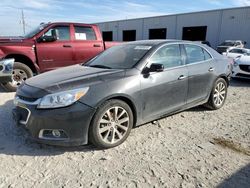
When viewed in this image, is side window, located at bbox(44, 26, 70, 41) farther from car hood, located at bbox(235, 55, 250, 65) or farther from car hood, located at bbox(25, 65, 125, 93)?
car hood, located at bbox(235, 55, 250, 65)

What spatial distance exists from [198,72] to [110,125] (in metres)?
2.17

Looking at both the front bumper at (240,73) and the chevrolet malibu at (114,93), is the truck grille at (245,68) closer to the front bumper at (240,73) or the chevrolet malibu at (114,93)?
the front bumper at (240,73)

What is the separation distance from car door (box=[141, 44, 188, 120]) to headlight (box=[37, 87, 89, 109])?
1.08m

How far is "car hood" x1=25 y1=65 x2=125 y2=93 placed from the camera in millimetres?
3358

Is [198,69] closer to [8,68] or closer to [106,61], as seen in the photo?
[106,61]

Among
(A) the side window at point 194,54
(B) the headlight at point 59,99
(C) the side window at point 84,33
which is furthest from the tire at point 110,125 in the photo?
(C) the side window at point 84,33

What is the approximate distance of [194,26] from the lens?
3200 cm

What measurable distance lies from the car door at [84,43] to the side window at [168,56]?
3.71 m

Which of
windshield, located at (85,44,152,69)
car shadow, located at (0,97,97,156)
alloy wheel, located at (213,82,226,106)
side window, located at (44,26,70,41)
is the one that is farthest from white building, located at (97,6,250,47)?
car shadow, located at (0,97,97,156)

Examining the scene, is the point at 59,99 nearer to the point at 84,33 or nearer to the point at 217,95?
the point at 217,95

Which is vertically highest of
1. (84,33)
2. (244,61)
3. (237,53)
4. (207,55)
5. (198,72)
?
(84,33)

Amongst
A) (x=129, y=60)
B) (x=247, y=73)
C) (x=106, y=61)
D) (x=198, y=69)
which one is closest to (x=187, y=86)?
(x=198, y=69)

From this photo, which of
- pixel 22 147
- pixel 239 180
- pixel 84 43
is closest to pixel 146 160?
pixel 239 180

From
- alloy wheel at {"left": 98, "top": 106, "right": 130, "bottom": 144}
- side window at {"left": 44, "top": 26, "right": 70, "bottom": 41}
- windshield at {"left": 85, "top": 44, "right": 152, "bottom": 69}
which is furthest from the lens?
side window at {"left": 44, "top": 26, "right": 70, "bottom": 41}
